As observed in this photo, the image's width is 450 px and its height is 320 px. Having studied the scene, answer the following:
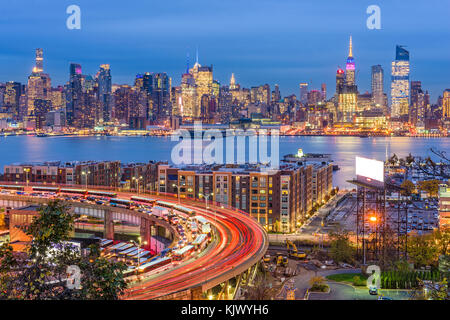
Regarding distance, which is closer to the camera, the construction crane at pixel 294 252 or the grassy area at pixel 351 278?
the grassy area at pixel 351 278

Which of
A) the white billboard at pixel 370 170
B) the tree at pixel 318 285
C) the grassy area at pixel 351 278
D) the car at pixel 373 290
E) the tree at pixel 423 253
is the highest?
the white billboard at pixel 370 170

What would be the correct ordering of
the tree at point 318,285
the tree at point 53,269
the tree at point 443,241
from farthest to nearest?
1. the tree at point 443,241
2. the tree at point 318,285
3. the tree at point 53,269

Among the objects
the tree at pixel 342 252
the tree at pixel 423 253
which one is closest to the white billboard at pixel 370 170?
the tree at pixel 342 252

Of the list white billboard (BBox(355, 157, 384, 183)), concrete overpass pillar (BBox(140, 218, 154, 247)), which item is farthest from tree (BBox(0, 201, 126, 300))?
concrete overpass pillar (BBox(140, 218, 154, 247))

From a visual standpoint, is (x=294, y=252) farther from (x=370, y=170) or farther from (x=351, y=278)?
(x=370, y=170)

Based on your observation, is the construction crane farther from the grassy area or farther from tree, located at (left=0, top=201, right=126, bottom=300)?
tree, located at (left=0, top=201, right=126, bottom=300)

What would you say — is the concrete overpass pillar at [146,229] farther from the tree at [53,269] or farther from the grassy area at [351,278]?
the tree at [53,269]
